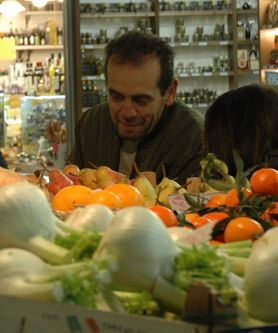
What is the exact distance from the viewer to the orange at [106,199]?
2.17 m

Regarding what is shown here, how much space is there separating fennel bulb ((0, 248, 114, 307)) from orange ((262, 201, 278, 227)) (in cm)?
77

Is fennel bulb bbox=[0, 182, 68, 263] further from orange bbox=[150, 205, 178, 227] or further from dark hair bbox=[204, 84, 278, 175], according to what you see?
dark hair bbox=[204, 84, 278, 175]

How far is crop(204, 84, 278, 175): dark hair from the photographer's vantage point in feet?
11.2

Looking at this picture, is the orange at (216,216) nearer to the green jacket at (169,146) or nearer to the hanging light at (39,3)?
the green jacket at (169,146)

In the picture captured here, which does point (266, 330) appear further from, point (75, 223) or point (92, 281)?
point (75, 223)

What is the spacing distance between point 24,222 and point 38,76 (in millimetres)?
6806

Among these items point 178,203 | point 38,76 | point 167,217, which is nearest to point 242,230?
point 167,217

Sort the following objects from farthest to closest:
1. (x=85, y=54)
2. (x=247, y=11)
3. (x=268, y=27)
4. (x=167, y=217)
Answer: (x=247, y=11) → (x=85, y=54) → (x=268, y=27) → (x=167, y=217)

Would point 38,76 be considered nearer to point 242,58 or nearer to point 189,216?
point 242,58

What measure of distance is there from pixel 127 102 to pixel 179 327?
2344 mm

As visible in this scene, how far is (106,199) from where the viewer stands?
2.20m

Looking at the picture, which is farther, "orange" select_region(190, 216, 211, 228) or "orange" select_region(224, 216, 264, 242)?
"orange" select_region(190, 216, 211, 228)

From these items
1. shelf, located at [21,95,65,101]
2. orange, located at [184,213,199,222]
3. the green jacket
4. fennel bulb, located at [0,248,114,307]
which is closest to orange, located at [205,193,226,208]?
orange, located at [184,213,199,222]

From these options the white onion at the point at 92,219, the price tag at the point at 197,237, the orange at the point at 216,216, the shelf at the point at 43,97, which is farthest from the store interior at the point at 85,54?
the price tag at the point at 197,237
